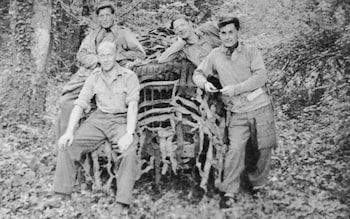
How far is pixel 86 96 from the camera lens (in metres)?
5.40

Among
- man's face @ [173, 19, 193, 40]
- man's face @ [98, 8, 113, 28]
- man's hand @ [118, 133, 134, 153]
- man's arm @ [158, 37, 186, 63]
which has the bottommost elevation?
man's hand @ [118, 133, 134, 153]

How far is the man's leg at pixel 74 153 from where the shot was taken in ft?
16.4

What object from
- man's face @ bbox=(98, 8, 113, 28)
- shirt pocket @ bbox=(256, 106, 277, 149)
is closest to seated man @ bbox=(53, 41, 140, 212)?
man's face @ bbox=(98, 8, 113, 28)

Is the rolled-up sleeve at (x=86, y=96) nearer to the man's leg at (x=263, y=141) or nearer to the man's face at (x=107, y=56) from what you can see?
the man's face at (x=107, y=56)

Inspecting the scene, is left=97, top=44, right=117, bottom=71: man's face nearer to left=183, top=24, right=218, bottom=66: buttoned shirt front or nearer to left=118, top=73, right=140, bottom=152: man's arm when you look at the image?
left=118, top=73, right=140, bottom=152: man's arm

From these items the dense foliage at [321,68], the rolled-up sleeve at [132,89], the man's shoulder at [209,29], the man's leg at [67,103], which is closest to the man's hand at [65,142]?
the rolled-up sleeve at [132,89]

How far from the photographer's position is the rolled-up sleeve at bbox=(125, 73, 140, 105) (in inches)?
208

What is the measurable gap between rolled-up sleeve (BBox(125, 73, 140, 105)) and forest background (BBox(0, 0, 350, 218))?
3.72 feet

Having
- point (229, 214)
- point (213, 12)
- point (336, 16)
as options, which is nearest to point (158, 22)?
point (213, 12)

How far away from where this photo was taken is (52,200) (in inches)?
209

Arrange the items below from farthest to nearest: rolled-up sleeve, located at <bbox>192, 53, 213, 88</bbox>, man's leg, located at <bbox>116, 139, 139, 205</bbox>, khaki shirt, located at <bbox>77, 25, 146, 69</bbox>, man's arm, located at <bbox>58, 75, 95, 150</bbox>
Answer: khaki shirt, located at <bbox>77, 25, 146, 69</bbox>, rolled-up sleeve, located at <bbox>192, 53, 213, 88</bbox>, man's arm, located at <bbox>58, 75, 95, 150</bbox>, man's leg, located at <bbox>116, 139, 139, 205</bbox>

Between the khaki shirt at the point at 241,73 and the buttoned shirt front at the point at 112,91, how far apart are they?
30.9 inches

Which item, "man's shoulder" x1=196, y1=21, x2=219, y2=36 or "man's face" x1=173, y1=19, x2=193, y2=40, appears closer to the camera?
"man's face" x1=173, y1=19, x2=193, y2=40

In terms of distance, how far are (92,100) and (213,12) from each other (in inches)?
271
